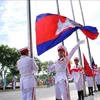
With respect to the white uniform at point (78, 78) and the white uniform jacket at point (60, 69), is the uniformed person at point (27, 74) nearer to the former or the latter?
the white uniform jacket at point (60, 69)

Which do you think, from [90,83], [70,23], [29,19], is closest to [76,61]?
[70,23]

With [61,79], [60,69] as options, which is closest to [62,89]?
[61,79]

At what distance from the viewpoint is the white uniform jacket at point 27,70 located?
624 centimetres

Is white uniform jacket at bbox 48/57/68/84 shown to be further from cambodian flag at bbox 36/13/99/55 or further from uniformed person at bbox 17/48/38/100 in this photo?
uniformed person at bbox 17/48/38/100

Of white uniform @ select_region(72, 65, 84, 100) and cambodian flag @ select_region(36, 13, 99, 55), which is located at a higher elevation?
cambodian flag @ select_region(36, 13, 99, 55)

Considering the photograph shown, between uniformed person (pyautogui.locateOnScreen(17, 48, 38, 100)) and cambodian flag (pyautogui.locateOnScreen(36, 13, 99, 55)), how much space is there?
0.74m

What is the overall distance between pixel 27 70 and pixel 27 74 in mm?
117

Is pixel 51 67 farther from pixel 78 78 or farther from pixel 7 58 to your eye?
pixel 7 58

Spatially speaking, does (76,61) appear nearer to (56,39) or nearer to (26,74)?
(56,39)

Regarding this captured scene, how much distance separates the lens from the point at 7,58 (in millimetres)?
36844

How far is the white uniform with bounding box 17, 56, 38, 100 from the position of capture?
20.4ft

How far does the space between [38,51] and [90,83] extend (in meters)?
8.29

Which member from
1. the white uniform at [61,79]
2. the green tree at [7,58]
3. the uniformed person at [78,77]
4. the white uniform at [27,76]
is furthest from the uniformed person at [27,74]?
the green tree at [7,58]

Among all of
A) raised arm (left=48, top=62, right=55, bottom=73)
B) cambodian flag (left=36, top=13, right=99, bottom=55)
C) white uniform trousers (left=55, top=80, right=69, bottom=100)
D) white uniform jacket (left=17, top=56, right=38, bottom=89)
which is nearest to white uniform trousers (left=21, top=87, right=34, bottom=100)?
white uniform jacket (left=17, top=56, right=38, bottom=89)
